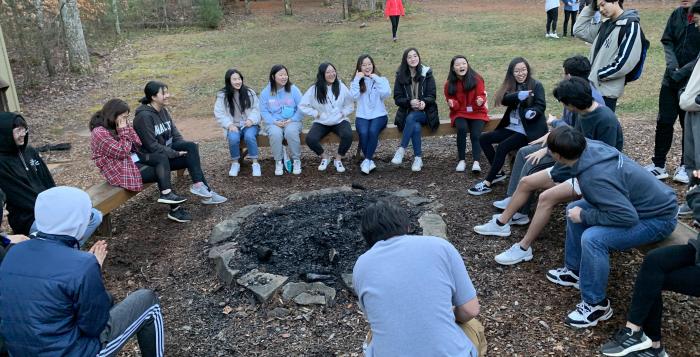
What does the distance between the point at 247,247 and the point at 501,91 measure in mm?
2872

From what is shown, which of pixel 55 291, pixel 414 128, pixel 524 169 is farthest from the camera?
pixel 414 128

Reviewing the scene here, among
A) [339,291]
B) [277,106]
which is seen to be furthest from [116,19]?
[339,291]

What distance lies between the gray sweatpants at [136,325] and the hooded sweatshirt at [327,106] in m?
3.61

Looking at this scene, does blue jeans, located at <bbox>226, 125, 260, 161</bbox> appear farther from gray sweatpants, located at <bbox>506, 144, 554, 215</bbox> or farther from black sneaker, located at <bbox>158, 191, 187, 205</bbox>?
gray sweatpants, located at <bbox>506, 144, 554, 215</bbox>

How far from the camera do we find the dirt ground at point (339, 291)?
339 centimetres

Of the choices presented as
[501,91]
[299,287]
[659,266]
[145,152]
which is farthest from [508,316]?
[145,152]

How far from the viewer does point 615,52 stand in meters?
4.94

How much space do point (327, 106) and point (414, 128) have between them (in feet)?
3.30

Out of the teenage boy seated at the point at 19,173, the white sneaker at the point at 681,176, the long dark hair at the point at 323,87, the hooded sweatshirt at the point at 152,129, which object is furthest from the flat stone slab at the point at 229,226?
the white sneaker at the point at 681,176

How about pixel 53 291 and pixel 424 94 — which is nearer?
pixel 53 291

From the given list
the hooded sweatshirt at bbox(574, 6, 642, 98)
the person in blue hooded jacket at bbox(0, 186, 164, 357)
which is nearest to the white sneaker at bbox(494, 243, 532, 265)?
the hooded sweatshirt at bbox(574, 6, 642, 98)

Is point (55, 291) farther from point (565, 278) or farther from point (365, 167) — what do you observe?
point (365, 167)

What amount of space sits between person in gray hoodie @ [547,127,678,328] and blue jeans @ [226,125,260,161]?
3727 mm

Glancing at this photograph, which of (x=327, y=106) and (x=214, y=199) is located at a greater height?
(x=327, y=106)
